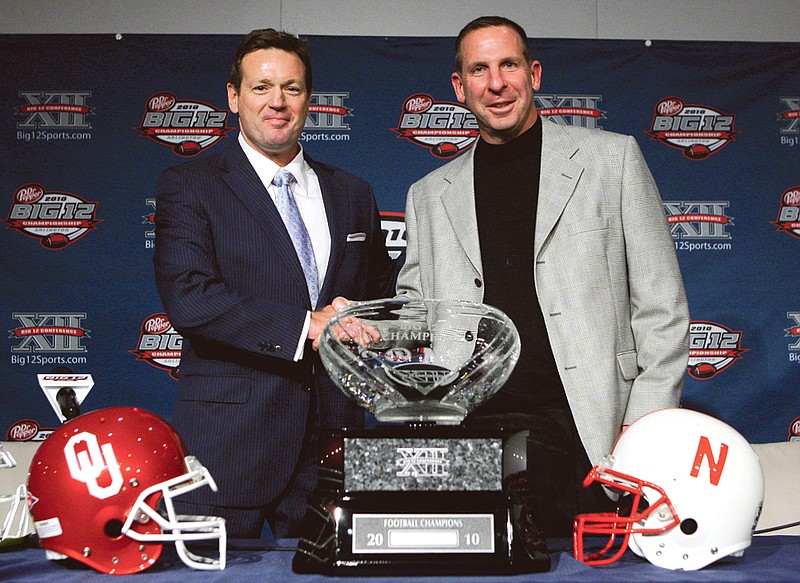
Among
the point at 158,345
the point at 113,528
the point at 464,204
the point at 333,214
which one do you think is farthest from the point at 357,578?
the point at 158,345

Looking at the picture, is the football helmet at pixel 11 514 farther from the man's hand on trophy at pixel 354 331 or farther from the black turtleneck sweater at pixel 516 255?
the black turtleneck sweater at pixel 516 255

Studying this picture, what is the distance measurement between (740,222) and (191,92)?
2.32 m

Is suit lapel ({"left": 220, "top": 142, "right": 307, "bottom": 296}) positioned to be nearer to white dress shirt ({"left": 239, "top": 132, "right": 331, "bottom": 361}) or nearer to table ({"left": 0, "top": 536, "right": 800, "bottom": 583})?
white dress shirt ({"left": 239, "top": 132, "right": 331, "bottom": 361})

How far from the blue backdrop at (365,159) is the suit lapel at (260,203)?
1168 millimetres

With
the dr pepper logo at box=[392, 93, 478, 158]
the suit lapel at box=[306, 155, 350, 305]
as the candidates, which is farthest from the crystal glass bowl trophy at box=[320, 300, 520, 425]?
the dr pepper logo at box=[392, 93, 478, 158]

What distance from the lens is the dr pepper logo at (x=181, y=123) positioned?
338cm

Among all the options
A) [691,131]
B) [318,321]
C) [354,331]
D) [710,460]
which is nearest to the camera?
[710,460]

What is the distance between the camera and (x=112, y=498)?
1.30m

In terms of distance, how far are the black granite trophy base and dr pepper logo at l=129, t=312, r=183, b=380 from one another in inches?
84.6

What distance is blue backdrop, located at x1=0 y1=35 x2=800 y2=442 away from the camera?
331 cm

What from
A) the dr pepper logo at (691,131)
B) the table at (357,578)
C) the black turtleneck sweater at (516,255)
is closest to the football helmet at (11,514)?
the table at (357,578)

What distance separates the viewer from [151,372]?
3.30m

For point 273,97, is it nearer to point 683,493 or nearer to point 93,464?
point 93,464

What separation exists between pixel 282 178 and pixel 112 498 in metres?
1.16
